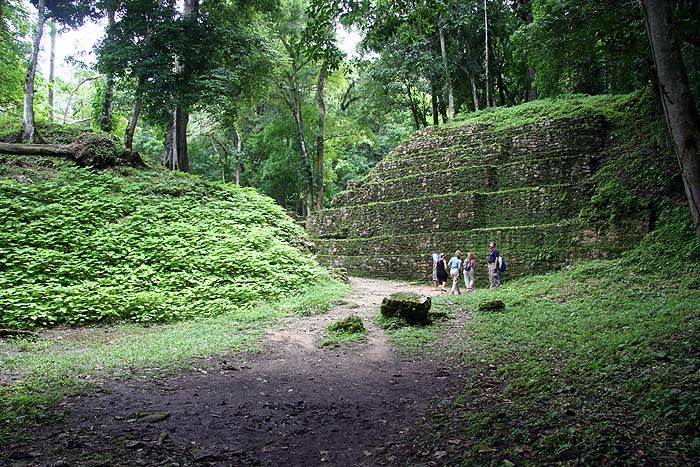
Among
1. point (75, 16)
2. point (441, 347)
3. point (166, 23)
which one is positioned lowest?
point (441, 347)

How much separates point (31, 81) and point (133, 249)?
288 inches

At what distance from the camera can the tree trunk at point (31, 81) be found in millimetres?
12617

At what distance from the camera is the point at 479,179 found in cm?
1516

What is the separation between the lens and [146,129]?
30.7 m

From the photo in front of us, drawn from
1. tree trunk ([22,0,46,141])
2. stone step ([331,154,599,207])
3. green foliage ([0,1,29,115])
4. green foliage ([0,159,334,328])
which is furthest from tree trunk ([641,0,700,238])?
green foliage ([0,1,29,115])

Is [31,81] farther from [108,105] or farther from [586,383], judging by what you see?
[586,383]

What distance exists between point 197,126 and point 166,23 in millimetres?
15164

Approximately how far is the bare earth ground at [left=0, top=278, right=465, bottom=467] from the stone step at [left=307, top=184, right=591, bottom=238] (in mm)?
8758

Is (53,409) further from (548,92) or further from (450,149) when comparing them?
(450,149)

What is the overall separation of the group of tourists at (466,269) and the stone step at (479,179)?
2987 mm

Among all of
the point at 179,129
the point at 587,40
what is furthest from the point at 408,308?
the point at 179,129

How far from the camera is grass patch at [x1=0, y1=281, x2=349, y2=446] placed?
3.89 m

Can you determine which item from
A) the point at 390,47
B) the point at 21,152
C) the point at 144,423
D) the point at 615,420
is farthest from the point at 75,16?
the point at 615,420

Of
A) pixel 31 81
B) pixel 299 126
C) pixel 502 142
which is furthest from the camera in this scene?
pixel 299 126
